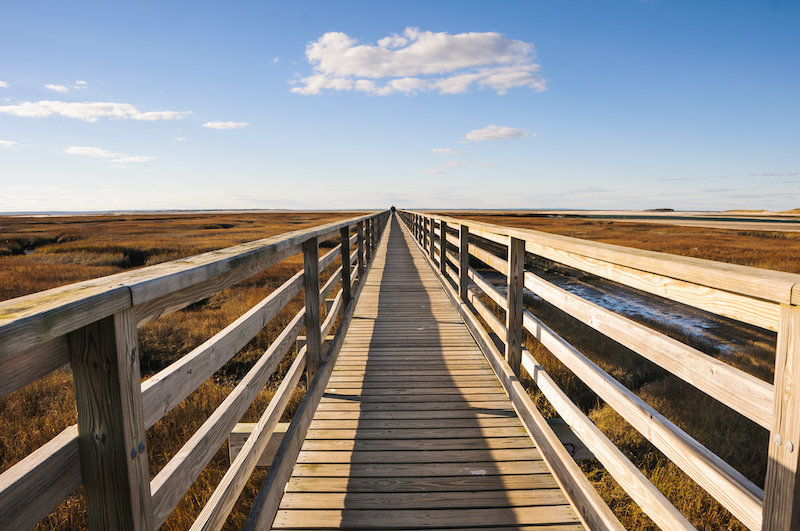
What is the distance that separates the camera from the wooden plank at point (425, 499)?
235cm

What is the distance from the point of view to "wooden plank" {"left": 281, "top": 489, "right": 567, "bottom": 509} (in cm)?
235

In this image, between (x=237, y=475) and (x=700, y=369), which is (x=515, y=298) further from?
(x=237, y=475)

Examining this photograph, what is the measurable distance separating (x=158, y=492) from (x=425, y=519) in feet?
4.73

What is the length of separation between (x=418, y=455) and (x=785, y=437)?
2.07 metres

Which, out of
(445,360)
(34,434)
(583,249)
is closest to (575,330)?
(445,360)

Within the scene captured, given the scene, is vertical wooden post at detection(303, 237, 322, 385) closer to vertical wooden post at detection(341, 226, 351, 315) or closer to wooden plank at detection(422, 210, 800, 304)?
wooden plank at detection(422, 210, 800, 304)

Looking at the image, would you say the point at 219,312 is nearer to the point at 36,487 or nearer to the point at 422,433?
the point at 422,433

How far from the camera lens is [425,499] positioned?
7.86 ft

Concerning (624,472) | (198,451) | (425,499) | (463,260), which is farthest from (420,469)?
(463,260)

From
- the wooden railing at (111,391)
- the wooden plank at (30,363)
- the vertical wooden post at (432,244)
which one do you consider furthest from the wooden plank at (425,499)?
the vertical wooden post at (432,244)

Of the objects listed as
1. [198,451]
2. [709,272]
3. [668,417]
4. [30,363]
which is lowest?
[668,417]

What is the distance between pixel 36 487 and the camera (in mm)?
875

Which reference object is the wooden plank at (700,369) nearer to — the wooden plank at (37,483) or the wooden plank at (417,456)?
the wooden plank at (417,456)

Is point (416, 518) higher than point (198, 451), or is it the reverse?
point (198, 451)
